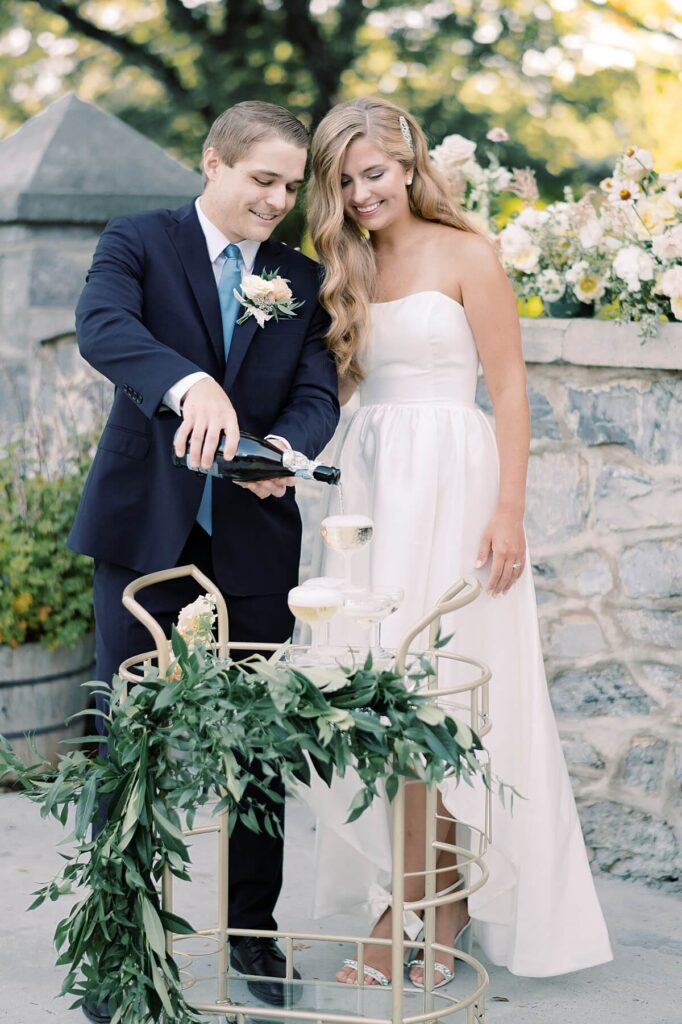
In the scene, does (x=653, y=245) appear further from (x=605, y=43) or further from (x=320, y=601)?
(x=605, y=43)

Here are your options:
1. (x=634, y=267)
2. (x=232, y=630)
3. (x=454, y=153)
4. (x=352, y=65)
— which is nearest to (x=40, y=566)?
(x=232, y=630)

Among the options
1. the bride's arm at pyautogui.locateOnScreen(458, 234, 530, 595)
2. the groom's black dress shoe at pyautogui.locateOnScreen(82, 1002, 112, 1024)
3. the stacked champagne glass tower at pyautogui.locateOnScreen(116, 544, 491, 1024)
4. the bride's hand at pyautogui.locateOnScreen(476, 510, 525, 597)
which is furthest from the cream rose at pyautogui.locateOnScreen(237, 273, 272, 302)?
the groom's black dress shoe at pyautogui.locateOnScreen(82, 1002, 112, 1024)

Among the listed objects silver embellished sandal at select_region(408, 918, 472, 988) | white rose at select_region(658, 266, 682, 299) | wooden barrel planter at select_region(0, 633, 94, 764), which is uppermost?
white rose at select_region(658, 266, 682, 299)

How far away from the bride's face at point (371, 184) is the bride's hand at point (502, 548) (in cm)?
64

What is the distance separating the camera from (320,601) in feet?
6.65

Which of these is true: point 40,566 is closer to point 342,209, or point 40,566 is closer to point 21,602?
point 21,602

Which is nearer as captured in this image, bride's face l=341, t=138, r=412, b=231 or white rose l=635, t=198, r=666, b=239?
bride's face l=341, t=138, r=412, b=231

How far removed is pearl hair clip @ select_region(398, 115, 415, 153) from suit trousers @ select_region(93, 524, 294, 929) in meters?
0.87

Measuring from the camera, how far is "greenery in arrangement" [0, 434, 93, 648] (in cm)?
387

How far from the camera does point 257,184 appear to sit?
2443mm

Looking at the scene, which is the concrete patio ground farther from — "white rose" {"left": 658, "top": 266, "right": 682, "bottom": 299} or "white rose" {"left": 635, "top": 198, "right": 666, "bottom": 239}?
"white rose" {"left": 635, "top": 198, "right": 666, "bottom": 239}

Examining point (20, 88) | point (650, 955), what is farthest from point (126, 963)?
point (20, 88)

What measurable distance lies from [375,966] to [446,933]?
0.57ft

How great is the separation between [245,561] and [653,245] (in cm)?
135
